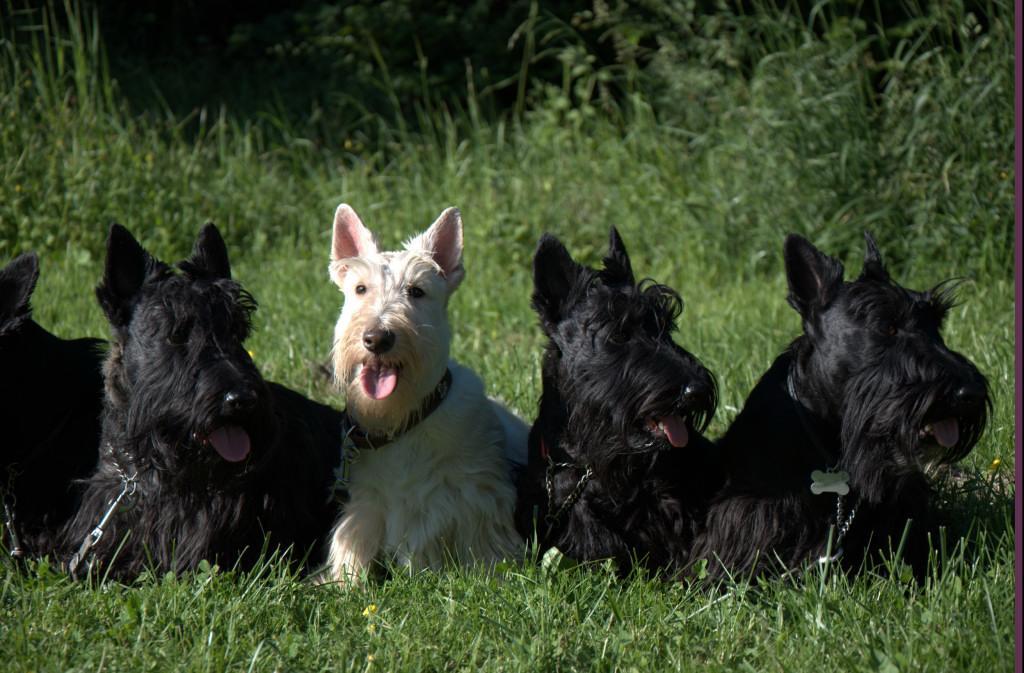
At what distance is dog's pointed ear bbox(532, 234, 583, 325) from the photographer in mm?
4668

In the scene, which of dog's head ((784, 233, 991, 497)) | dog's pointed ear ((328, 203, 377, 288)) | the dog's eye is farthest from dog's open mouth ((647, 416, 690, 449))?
the dog's eye

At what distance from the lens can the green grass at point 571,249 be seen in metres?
3.94

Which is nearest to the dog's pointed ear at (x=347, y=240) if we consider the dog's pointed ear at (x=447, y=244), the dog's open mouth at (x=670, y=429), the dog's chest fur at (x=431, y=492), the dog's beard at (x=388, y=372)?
the dog's pointed ear at (x=447, y=244)

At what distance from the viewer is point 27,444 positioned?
484 cm

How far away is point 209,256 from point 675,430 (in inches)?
73.5

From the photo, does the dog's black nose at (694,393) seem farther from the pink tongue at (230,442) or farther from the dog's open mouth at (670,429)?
the pink tongue at (230,442)

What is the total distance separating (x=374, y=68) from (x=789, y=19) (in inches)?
195

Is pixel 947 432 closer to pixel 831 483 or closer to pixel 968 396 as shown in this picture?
pixel 968 396

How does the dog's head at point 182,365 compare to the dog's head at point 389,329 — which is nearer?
the dog's head at point 182,365

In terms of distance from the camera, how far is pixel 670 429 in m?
4.37

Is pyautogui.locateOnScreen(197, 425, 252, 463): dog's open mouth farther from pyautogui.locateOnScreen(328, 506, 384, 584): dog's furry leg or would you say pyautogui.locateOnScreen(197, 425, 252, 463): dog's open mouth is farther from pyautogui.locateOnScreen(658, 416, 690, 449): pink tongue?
pyautogui.locateOnScreen(658, 416, 690, 449): pink tongue

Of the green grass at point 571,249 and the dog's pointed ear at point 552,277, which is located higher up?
the dog's pointed ear at point 552,277

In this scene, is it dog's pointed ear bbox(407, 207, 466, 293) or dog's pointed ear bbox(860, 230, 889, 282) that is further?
dog's pointed ear bbox(407, 207, 466, 293)

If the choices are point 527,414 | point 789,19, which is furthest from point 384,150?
point 527,414
